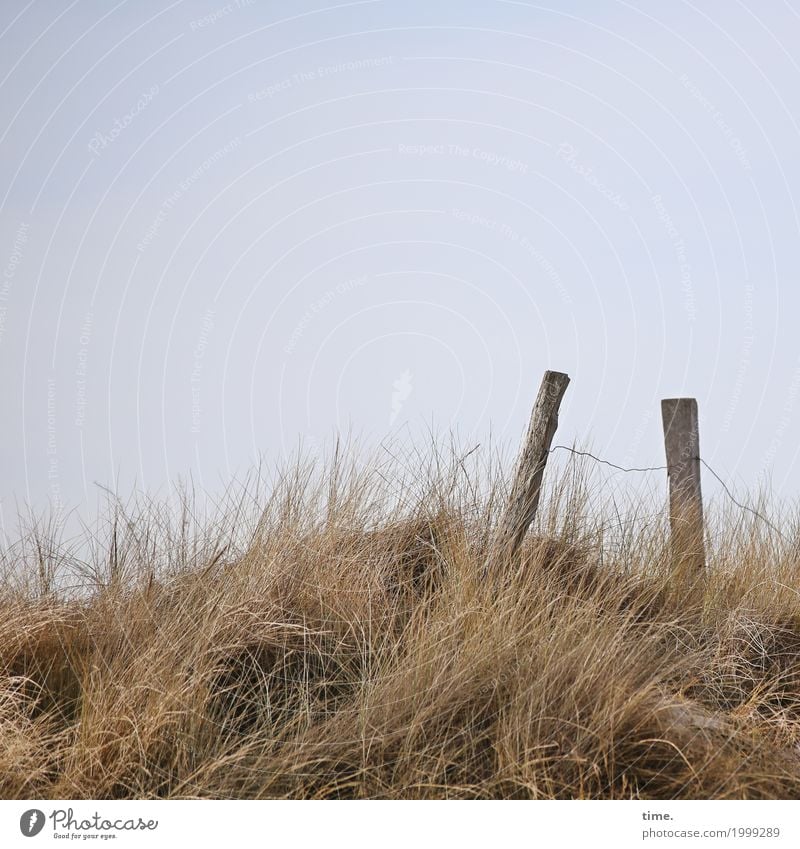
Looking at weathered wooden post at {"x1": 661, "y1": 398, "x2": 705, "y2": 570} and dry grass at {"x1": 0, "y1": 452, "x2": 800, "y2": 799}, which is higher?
weathered wooden post at {"x1": 661, "y1": 398, "x2": 705, "y2": 570}

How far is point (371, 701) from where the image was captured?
3.46m

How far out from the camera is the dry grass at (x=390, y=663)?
3.29 m

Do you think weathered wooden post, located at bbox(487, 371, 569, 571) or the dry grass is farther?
weathered wooden post, located at bbox(487, 371, 569, 571)

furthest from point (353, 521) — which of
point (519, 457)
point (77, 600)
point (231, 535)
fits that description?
point (77, 600)
